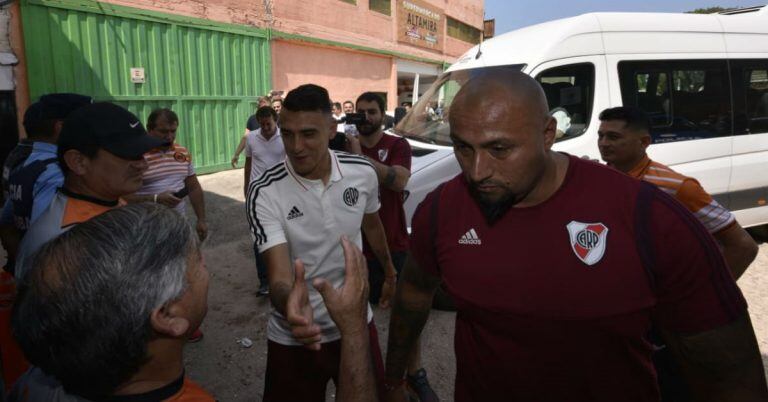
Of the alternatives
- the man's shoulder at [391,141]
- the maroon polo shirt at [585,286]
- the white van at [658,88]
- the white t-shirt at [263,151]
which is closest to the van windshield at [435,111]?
the white van at [658,88]

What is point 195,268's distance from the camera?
1.27 meters

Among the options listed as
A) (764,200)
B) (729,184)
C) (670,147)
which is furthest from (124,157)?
(764,200)

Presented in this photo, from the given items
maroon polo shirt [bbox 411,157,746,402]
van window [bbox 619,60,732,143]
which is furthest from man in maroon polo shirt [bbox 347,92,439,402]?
van window [bbox 619,60,732,143]

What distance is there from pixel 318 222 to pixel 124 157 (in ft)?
3.09

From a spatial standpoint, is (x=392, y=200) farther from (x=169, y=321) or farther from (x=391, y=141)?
(x=169, y=321)

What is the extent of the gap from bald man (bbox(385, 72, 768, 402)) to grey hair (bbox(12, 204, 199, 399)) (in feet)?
3.07

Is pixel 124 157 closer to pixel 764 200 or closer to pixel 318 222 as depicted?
pixel 318 222

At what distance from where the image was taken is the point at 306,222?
2434 mm

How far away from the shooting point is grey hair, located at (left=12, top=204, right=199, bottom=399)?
108cm

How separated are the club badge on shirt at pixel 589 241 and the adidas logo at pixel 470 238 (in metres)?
0.28

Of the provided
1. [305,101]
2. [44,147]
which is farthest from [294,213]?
[44,147]

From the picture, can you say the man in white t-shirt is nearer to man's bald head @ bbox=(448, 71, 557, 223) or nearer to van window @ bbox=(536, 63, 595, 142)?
van window @ bbox=(536, 63, 595, 142)

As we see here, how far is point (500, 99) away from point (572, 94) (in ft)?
13.2

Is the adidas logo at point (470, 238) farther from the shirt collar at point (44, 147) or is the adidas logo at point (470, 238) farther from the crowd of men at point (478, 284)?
the shirt collar at point (44, 147)
